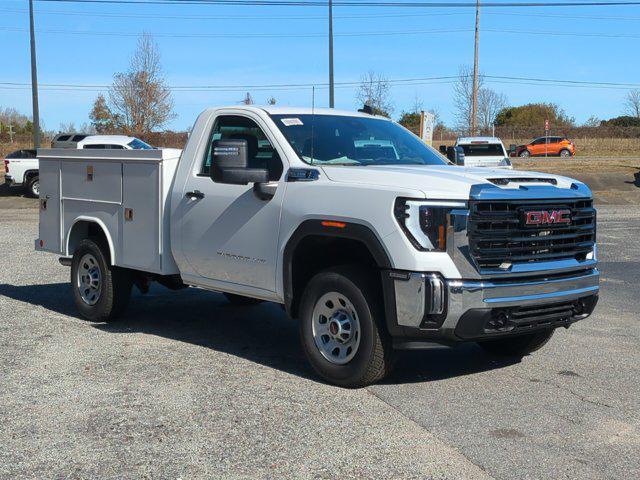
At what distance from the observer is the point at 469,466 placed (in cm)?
460

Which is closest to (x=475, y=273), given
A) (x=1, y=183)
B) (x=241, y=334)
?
(x=241, y=334)

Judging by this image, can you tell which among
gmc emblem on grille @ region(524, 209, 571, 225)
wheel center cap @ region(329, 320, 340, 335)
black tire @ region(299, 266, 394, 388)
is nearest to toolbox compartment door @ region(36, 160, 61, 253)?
black tire @ region(299, 266, 394, 388)

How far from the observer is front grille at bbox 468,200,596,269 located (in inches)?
223

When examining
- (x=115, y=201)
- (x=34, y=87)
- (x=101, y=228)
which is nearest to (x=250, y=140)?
(x=115, y=201)

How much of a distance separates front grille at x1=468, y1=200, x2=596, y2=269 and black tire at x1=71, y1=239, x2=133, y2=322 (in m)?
4.11

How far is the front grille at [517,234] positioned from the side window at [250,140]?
177cm

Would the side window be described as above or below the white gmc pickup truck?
above

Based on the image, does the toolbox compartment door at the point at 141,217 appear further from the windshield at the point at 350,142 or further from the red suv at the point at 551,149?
the red suv at the point at 551,149

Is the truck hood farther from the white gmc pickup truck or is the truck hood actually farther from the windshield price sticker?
the windshield price sticker

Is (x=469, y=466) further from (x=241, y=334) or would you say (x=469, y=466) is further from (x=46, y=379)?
(x=241, y=334)

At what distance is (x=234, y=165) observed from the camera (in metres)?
6.55

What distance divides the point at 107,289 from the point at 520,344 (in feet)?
13.1

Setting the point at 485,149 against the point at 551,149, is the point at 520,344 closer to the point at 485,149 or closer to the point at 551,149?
the point at 485,149

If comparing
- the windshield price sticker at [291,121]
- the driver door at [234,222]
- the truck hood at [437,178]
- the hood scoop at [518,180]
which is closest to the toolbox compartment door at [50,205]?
the driver door at [234,222]
